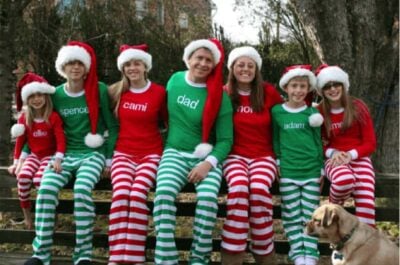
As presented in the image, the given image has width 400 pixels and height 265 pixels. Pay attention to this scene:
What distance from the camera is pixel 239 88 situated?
179 inches

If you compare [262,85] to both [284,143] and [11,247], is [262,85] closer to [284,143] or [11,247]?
[284,143]

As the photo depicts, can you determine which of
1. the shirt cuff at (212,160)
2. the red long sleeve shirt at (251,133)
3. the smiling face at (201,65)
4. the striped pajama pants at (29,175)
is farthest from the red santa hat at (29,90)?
the red long sleeve shirt at (251,133)

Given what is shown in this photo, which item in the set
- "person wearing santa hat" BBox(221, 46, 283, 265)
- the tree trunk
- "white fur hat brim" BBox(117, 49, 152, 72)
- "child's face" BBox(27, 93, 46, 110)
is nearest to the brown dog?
"person wearing santa hat" BBox(221, 46, 283, 265)

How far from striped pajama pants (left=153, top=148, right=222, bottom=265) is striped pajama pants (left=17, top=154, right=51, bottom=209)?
1.01m

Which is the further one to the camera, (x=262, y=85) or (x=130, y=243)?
(x=262, y=85)

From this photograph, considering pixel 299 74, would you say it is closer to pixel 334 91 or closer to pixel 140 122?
pixel 334 91

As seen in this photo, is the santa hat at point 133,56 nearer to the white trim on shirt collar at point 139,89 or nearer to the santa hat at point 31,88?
the white trim on shirt collar at point 139,89

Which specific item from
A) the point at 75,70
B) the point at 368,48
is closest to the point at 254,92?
the point at 75,70

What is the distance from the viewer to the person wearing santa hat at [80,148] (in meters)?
4.05

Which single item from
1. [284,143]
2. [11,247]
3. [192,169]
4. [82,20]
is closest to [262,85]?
[284,143]

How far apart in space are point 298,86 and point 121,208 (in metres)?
1.73

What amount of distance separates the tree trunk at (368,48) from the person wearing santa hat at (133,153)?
2.57m

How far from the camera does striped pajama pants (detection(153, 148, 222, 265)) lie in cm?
386

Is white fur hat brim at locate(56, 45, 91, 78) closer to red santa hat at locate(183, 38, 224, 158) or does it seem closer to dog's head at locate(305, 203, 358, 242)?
red santa hat at locate(183, 38, 224, 158)
